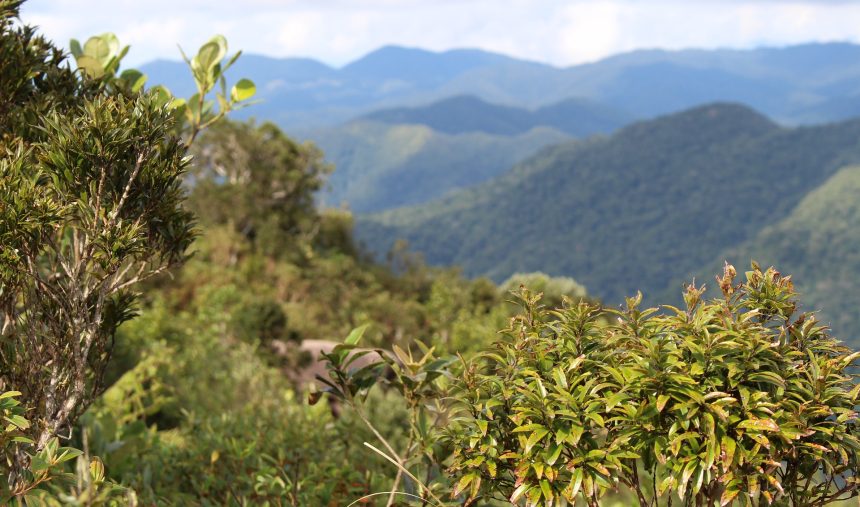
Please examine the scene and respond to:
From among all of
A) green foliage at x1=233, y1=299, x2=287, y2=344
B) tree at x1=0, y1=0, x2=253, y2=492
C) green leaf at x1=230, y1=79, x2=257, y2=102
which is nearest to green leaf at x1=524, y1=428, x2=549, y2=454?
tree at x1=0, y1=0, x2=253, y2=492

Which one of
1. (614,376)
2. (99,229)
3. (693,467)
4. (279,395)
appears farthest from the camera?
(279,395)

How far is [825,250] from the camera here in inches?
6358

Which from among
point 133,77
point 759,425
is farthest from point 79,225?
point 759,425

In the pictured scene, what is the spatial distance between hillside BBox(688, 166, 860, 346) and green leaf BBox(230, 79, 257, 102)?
14353 cm

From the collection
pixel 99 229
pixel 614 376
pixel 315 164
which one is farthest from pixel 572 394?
pixel 315 164

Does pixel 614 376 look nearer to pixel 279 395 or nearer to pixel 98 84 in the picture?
pixel 98 84

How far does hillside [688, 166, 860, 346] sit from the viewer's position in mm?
141625

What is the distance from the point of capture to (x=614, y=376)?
289cm

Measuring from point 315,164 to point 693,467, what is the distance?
40973 millimetres

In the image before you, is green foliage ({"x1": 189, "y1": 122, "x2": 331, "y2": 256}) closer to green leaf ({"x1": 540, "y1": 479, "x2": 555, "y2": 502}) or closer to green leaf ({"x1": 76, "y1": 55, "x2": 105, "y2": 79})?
green leaf ({"x1": 76, "y1": 55, "x2": 105, "y2": 79})

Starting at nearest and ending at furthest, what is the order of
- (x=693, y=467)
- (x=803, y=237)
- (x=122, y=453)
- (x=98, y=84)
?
(x=693, y=467), (x=98, y=84), (x=122, y=453), (x=803, y=237)

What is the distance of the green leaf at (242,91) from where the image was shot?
4707mm

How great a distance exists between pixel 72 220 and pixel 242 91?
5.68 ft

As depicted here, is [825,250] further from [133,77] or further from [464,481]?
[464,481]
